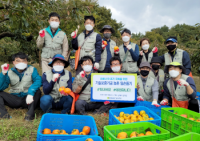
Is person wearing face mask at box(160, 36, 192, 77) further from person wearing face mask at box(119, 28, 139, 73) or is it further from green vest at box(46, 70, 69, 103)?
green vest at box(46, 70, 69, 103)

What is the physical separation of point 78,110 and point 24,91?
55.3 inches

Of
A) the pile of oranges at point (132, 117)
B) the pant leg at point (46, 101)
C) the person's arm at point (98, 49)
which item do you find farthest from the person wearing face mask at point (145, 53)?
the pant leg at point (46, 101)

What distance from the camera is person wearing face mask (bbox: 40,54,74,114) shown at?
12.1ft

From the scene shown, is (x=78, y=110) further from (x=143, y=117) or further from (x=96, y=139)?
(x=96, y=139)

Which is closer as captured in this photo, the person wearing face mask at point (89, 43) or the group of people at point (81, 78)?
the group of people at point (81, 78)

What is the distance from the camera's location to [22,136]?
108 inches

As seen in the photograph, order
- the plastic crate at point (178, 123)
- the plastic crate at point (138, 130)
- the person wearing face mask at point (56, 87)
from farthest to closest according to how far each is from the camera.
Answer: the person wearing face mask at point (56, 87)
the plastic crate at point (178, 123)
the plastic crate at point (138, 130)

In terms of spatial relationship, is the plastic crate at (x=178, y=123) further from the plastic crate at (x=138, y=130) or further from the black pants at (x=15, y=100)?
the black pants at (x=15, y=100)

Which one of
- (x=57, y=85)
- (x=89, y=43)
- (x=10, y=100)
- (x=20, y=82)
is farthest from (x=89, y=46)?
(x=10, y=100)

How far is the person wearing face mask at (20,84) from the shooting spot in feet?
12.3

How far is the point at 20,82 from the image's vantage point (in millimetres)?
3920

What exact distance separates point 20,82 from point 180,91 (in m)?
3.83

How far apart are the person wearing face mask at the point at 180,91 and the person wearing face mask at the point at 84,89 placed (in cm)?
176

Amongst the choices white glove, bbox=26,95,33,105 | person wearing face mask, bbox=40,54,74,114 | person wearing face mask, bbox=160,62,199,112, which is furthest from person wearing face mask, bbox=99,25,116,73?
white glove, bbox=26,95,33,105
